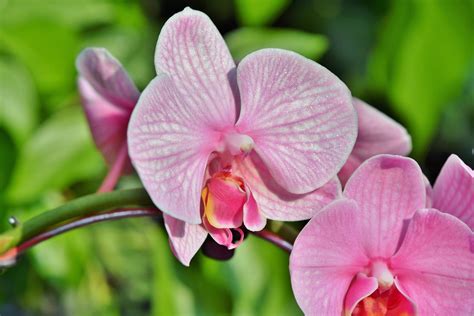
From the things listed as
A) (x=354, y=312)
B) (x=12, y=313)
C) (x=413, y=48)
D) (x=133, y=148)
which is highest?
(x=133, y=148)

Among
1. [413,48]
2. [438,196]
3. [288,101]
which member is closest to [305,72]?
[288,101]

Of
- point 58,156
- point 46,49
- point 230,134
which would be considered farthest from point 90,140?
point 230,134

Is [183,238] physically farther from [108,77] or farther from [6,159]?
[6,159]

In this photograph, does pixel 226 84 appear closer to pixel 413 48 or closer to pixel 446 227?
pixel 446 227

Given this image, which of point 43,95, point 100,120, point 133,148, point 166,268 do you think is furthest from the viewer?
point 43,95

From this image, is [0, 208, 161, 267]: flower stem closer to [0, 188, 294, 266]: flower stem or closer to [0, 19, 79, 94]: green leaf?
[0, 188, 294, 266]: flower stem

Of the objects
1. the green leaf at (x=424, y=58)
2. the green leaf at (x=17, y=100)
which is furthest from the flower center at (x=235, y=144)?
the green leaf at (x=424, y=58)

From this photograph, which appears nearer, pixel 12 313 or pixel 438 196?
pixel 438 196
